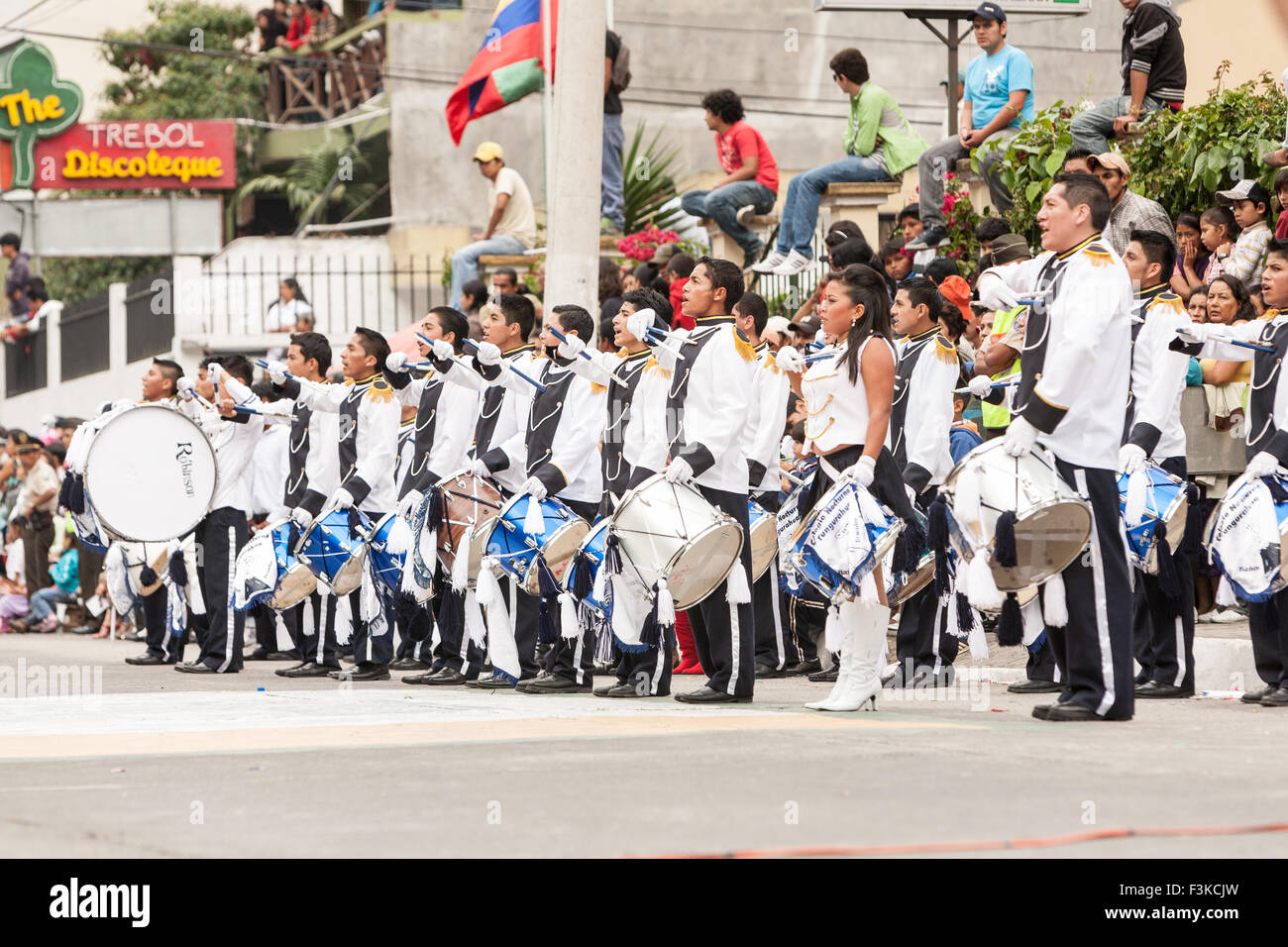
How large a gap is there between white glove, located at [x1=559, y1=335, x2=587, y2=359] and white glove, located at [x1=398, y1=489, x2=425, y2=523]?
A: 63.5 inches

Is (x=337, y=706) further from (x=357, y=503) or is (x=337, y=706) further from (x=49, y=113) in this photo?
(x=49, y=113)

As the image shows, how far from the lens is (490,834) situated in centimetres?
525

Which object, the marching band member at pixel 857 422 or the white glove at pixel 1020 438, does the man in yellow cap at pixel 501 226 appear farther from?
the white glove at pixel 1020 438

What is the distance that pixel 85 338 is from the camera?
29.3m

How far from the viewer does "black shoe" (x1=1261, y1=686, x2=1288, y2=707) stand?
855 centimetres

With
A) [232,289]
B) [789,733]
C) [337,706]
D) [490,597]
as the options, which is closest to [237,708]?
[337,706]

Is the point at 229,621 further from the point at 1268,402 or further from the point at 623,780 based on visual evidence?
the point at 623,780

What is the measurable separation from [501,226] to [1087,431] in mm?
13079

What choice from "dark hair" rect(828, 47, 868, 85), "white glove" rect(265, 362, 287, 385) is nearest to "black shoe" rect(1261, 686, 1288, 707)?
"white glove" rect(265, 362, 287, 385)

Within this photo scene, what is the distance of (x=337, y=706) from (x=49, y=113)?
28.9 metres

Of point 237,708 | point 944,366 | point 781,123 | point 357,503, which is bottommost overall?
point 237,708

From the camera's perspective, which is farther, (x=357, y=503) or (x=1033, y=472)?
(x=357, y=503)

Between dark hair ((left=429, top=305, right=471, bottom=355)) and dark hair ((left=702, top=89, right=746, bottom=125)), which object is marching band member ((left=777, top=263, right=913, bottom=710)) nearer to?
dark hair ((left=429, top=305, right=471, bottom=355))
